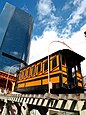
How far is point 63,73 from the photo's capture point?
12.6 metres

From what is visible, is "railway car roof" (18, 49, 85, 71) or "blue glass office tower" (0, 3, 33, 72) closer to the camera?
"railway car roof" (18, 49, 85, 71)

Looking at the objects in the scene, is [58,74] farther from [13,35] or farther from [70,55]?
[13,35]

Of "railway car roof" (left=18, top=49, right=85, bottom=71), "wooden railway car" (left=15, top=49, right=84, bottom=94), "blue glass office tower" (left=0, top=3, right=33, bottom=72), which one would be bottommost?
"wooden railway car" (left=15, top=49, right=84, bottom=94)

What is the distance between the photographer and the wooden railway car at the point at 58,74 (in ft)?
41.1

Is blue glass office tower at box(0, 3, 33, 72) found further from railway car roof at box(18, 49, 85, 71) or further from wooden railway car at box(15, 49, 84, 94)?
railway car roof at box(18, 49, 85, 71)

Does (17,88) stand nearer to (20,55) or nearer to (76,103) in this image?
(76,103)

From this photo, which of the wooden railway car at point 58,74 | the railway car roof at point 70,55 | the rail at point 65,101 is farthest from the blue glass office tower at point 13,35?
the rail at point 65,101

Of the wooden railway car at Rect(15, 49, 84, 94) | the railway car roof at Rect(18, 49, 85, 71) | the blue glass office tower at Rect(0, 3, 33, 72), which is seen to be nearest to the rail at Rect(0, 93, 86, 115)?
A: the wooden railway car at Rect(15, 49, 84, 94)

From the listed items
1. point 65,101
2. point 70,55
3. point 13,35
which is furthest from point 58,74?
point 13,35

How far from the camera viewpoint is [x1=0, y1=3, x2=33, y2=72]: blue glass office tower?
143375 millimetres

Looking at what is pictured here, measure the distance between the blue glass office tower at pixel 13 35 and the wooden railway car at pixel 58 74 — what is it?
12741cm

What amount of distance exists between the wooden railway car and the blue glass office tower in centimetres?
12741

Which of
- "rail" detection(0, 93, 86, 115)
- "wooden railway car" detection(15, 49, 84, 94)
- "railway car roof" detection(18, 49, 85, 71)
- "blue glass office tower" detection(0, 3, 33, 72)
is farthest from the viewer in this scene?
"blue glass office tower" detection(0, 3, 33, 72)

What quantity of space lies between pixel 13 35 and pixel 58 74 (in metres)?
154
